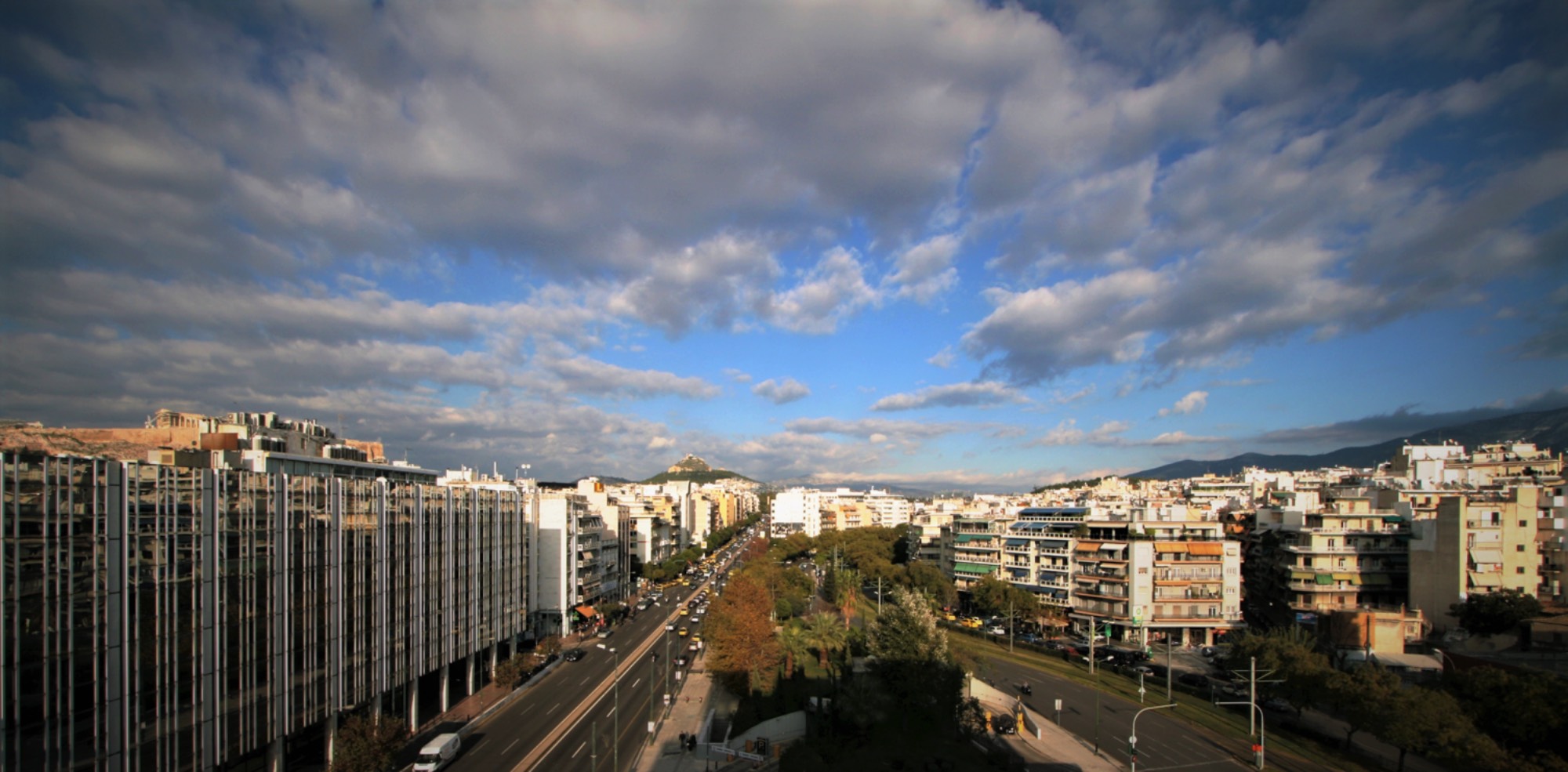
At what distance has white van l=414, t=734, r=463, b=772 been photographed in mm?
34344

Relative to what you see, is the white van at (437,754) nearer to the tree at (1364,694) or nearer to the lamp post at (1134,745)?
the lamp post at (1134,745)

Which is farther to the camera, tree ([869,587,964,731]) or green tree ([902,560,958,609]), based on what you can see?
green tree ([902,560,958,609])

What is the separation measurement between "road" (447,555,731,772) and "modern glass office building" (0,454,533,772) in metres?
5.75

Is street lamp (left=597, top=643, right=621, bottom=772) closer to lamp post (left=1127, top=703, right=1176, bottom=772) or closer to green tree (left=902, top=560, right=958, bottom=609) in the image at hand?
lamp post (left=1127, top=703, right=1176, bottom=772)

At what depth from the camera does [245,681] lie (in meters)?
28.3

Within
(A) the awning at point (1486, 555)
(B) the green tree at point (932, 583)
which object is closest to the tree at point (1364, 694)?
Answer: (A) the awning at point (1486, 555)

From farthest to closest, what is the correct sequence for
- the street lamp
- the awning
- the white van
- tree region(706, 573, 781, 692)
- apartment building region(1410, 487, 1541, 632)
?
1. the awning
2. apartment building region(1410, 487, 1541, 632)
3. tree region(706, 573, 781, 692)
4. the street lamp
5. the white van

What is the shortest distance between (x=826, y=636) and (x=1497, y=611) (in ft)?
161

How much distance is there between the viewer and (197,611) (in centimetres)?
2603

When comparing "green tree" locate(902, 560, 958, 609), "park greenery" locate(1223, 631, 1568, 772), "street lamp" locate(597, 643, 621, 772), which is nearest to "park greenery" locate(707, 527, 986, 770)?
"street lamp" locate(597, 643, 621, 772)

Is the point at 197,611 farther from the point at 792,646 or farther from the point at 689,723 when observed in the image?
the point at 792,646

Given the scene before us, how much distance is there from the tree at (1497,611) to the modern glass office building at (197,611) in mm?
73533

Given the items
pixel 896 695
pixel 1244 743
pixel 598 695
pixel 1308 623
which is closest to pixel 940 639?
pixel 896 695

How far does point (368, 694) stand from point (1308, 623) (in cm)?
7398
